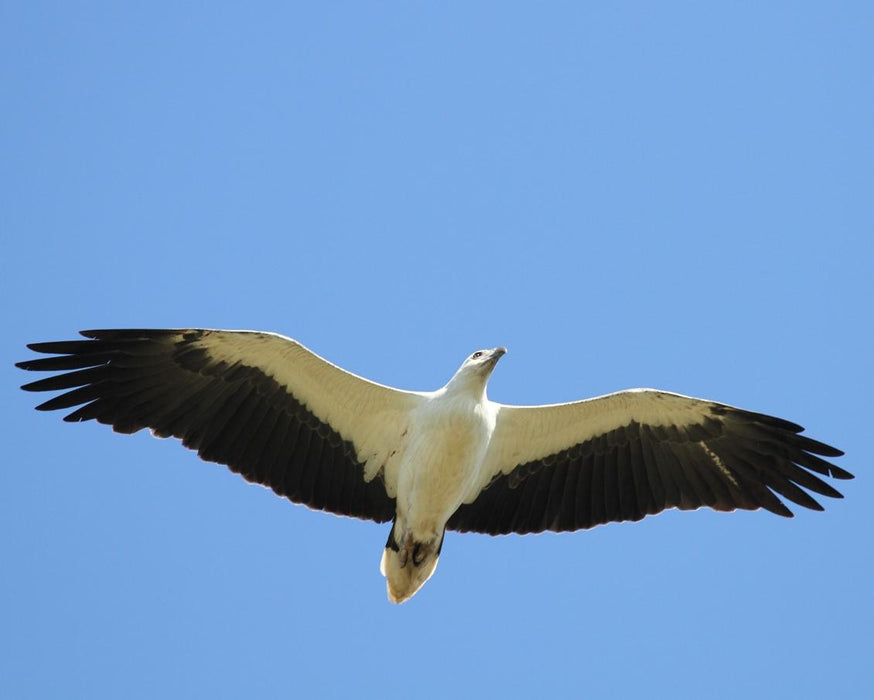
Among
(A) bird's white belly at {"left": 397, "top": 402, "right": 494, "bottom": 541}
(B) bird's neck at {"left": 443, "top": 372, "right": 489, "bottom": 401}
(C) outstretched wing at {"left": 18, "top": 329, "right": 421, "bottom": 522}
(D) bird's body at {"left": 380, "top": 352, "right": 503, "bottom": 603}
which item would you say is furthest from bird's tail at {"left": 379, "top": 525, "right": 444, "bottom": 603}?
(B) bird's neck at {"left": 443, "top": 372, "right": 489, "bottom": 401}

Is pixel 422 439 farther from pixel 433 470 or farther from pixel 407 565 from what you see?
pixel 407 565

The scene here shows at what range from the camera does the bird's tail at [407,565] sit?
1475cm

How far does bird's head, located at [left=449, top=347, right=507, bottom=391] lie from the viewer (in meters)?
14.5

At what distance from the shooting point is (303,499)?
48.9ft

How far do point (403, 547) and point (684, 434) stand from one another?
329 cm

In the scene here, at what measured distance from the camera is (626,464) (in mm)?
15336

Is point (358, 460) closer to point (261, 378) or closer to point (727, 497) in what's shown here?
point (261, 378)

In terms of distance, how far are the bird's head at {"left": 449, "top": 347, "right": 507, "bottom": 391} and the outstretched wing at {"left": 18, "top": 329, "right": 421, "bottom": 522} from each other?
0.52 m

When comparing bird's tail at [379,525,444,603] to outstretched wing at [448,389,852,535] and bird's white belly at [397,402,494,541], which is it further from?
outstretched wing at [448,389,852,535]

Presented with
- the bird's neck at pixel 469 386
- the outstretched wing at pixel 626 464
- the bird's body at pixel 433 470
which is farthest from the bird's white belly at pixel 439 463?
the outstretched wing at pixel 626 464

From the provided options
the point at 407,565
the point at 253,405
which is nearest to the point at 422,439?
the point at 407,565

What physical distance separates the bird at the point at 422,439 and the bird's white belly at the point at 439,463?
0.6 inches

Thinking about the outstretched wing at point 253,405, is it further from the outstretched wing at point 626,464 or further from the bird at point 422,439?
the outstretched wing at point 626,464

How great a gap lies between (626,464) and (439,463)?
2206 mm
